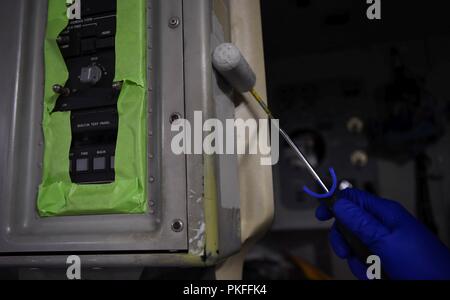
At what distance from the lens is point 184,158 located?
56cm

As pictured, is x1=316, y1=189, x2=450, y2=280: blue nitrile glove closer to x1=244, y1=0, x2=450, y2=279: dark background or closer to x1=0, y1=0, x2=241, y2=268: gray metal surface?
x1=0, y1=0, x2=241, y2=268: gray metal surface

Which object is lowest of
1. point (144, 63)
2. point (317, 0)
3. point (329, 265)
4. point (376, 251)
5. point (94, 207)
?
point (329, 265)

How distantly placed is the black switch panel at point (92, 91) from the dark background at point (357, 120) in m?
1.26

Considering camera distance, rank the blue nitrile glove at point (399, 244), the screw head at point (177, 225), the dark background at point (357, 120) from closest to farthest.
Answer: the screw head at point (177, 225), the blue nitrile glove at point (399, 244), the dark background at point (357, 120)

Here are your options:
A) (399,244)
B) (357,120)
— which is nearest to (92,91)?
(399,244)

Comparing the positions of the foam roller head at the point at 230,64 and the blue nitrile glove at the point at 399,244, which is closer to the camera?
the foam roller head at the point at 230,64

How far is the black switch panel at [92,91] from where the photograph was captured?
0.62 metres

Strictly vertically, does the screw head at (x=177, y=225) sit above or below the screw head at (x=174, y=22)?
below

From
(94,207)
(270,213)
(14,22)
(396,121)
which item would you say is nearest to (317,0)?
(396,121)

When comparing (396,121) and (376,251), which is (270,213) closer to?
(376,251)

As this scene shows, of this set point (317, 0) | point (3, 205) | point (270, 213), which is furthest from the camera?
point (317, 0)

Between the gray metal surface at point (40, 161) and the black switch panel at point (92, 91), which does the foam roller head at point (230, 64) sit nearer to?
the gray metal surface at point (40, 161)

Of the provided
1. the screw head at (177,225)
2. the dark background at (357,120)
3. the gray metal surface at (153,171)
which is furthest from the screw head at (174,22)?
the dark background at (357,120)

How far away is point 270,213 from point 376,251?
0.24 meters
